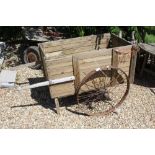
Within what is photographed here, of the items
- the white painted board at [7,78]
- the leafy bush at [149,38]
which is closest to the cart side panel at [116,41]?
the leafy bush at [149,38]

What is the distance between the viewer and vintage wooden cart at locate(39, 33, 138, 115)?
5.65 meters

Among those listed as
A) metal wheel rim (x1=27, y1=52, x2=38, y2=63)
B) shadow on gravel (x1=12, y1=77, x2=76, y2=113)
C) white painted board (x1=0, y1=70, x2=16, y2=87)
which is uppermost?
metal wheel rim (x1=27, y1=52, x2=38, y2=63)

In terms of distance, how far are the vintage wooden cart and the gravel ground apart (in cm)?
21

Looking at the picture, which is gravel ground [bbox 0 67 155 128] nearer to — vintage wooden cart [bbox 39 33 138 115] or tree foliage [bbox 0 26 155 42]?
vintage wooden cart [bbox 39 33 138 115]

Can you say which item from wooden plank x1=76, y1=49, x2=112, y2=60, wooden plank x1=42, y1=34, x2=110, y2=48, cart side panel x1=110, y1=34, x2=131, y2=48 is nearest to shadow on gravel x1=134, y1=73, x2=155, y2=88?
cart side panel x1=110, y1=34, x2=131, y2=48

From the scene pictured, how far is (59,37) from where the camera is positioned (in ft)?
28.5

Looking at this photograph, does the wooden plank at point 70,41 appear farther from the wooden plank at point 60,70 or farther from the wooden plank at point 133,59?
the wooden plank at point 133,59

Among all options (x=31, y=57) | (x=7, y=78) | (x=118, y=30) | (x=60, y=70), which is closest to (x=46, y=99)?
(x=7, y=78)

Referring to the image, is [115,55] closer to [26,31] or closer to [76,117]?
[76,117]

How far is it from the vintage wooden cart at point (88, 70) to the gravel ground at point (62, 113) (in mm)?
211

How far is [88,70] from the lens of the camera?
580cm

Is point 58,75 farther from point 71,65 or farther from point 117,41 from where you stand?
point 117,41

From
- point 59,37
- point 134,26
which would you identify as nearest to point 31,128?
point 59,37

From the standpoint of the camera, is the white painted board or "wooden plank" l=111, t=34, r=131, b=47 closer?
"wooden plank" l=111, t=34, r=131, b=47
